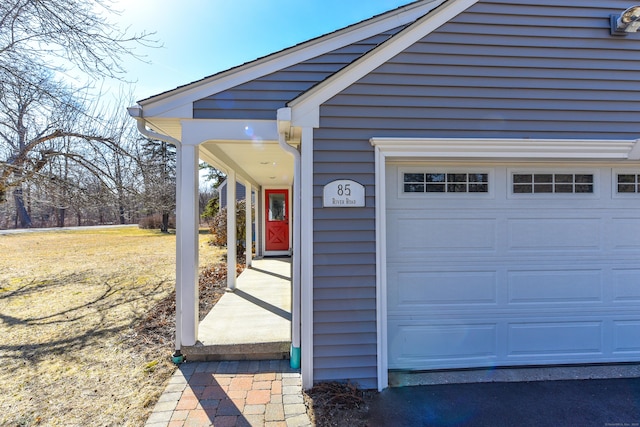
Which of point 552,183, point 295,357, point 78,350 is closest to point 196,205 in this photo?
point 295,357

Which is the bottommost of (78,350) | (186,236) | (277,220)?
(78,350)

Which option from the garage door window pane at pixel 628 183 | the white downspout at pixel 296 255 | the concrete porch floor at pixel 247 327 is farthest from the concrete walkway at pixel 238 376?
the garage door window pane at pixel 628 183

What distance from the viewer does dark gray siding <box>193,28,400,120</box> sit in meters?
3.62

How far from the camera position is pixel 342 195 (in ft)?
9.66

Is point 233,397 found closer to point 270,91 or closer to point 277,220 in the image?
point 270,91

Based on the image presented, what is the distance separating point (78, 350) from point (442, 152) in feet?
15.1

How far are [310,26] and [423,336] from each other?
5488 mm

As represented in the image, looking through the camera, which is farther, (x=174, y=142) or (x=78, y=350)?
(x=78, y=350)

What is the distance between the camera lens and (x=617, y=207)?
10.7ft

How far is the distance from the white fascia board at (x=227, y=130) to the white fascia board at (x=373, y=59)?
2.82 ft

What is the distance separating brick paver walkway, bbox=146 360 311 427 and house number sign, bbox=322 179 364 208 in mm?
1690

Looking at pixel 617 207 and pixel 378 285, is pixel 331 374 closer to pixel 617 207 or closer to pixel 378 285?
pixel 378 285

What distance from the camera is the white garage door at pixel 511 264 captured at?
3.18 m

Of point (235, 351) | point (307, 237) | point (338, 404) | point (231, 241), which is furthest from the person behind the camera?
point (231, 241)
